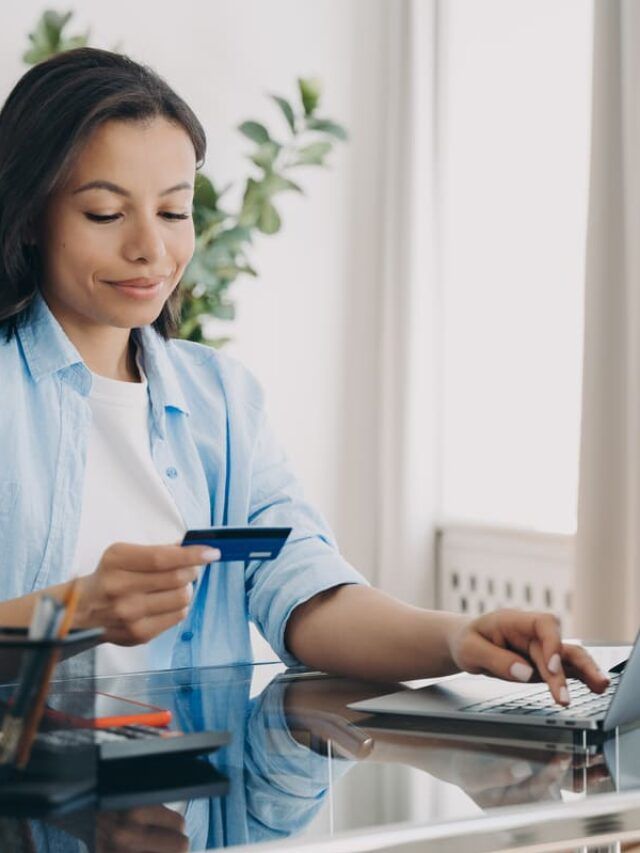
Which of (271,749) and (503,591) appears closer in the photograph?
(271,749)

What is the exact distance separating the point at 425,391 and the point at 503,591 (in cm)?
67

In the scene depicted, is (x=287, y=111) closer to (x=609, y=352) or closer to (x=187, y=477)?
(x=609, y=352)

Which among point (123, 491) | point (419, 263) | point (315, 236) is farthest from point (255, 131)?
point (123, 491)

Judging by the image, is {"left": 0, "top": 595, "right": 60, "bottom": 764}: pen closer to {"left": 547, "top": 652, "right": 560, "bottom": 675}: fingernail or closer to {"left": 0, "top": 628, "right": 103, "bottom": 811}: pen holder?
{"left": 0, "top": 628, "right": 103, "bottom": 811}: pen holder

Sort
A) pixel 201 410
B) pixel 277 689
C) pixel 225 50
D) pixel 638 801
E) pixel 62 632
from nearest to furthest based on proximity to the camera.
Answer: pixel 62 632 → pixel 638 801 → pixel 277 689 → pixel 201 410 → pixel 225 50

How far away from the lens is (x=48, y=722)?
34.3 inches

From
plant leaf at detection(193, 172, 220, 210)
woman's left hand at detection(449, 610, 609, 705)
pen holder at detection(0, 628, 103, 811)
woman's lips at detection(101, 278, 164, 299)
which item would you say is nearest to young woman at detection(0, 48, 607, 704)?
woman's lips at detection(101, 278, 164, 299)

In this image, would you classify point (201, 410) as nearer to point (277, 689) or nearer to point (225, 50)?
point (277, 689)

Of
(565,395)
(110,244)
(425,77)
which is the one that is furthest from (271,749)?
(425,77)

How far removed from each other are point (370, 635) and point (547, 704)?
0.87ft

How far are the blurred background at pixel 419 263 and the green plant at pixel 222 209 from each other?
0.14 m

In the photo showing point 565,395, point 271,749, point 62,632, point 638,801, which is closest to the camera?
point 62,632

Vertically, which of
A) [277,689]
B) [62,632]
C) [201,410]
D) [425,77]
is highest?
[425,77]

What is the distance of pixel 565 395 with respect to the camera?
3768 mm
